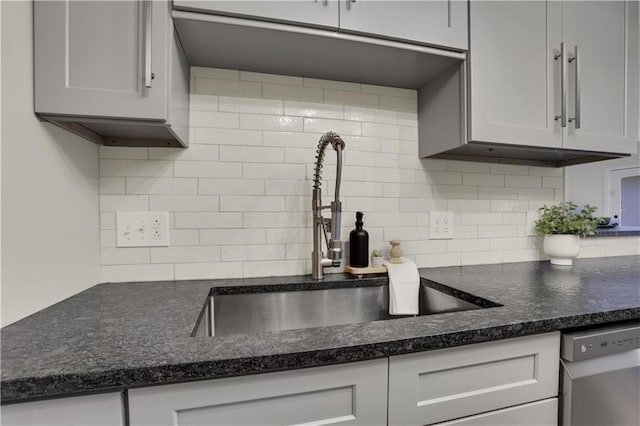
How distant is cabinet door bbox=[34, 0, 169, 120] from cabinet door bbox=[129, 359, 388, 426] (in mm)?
674

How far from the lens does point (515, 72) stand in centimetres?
111

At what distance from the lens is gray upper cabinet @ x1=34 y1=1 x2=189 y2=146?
0.74 m

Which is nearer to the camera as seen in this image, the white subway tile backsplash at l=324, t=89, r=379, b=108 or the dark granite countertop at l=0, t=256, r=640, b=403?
the dark granite countertop at l=0, t=256, r=640, b=403

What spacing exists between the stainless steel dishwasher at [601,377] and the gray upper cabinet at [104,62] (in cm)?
123

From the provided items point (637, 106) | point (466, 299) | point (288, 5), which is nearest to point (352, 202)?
point (466, 299)

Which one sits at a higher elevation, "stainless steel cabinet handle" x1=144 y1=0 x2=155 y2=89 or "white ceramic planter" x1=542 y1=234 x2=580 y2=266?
"stainless steel cabinet handle" x1=144 y1=0 x2=155 y2=89

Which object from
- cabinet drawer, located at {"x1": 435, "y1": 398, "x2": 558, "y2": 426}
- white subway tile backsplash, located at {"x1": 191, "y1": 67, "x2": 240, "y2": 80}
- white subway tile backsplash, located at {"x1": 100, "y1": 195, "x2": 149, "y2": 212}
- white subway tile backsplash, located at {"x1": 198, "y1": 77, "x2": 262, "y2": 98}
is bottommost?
cabinet drawer, located at {"x1": 435, "y1": 398, "x2": 558, "y2": 426}

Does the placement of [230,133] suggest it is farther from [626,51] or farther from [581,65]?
[626,51]

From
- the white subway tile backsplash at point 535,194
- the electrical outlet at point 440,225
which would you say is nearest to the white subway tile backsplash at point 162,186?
the electrical outlet at point 440,225

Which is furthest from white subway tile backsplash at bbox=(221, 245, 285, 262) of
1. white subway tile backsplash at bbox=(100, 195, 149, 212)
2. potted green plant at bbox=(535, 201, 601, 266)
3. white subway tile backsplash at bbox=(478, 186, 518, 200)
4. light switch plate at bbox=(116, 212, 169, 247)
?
potted green plant at bbox=(535, 201, 601, 266)

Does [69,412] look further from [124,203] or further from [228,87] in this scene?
[228,87]

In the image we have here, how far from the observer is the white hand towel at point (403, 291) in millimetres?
1078

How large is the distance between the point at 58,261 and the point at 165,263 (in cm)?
31

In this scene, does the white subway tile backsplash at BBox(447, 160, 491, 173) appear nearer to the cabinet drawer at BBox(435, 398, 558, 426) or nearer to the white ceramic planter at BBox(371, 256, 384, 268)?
the white ceramic planter at BBox(371, 256, 384, 268)
